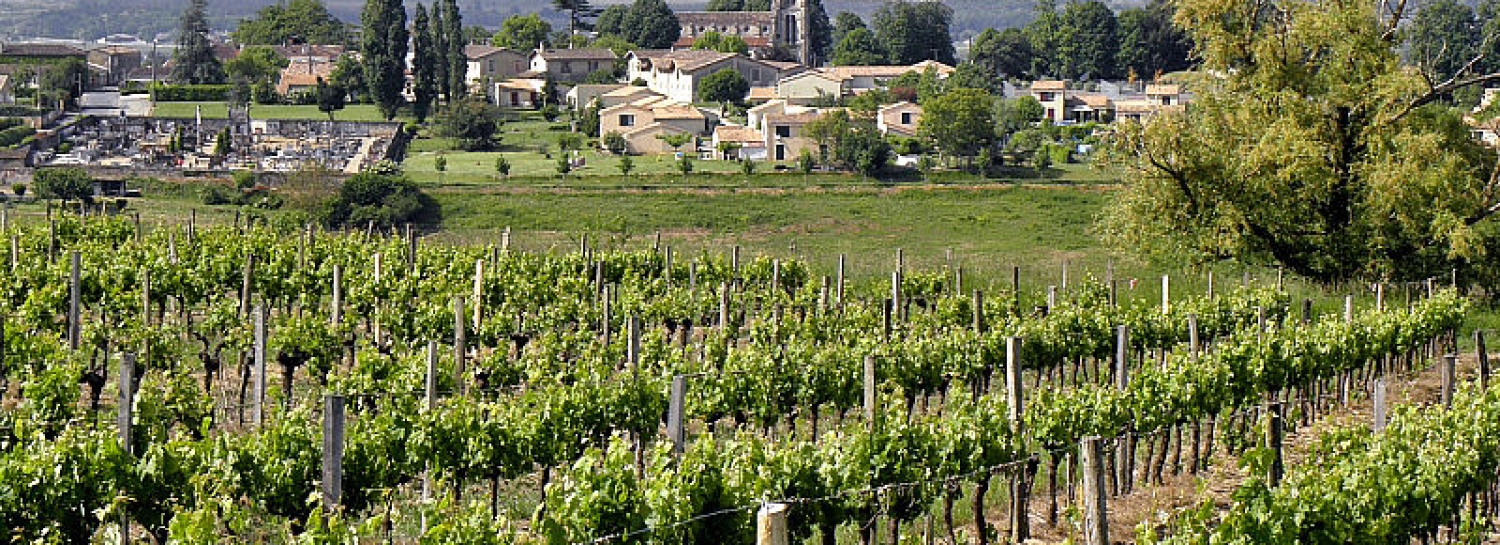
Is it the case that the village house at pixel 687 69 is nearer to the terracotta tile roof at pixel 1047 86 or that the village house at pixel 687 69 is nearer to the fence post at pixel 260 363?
the terracotta tile roof at pixel 1047 86

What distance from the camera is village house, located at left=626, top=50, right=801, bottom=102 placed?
324ft

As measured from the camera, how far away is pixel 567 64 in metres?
108

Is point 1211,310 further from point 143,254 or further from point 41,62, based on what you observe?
point 41,62

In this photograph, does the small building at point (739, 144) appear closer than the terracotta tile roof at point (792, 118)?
Yes

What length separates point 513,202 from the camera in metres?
54.9

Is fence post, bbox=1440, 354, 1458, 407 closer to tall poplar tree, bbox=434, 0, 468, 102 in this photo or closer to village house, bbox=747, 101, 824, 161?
village house, bbox=747, 101, 824, 161

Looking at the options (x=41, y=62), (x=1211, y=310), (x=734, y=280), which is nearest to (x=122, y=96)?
(x=41, y=62)

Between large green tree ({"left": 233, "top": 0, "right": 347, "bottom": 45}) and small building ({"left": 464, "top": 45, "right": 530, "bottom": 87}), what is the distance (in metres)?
22.2

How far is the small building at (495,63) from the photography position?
108 m

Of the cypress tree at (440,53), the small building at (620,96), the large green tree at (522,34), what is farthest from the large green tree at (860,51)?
the cypress tree at (440,53)

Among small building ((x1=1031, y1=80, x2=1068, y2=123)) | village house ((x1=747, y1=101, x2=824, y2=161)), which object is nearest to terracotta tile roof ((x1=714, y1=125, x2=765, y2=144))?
village house ((x1=747, y1=101, x2=824, y2=161))

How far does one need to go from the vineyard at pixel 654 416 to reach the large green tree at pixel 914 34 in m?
106

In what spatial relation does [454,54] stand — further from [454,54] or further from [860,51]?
[860,51]

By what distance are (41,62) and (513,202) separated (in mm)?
56578
